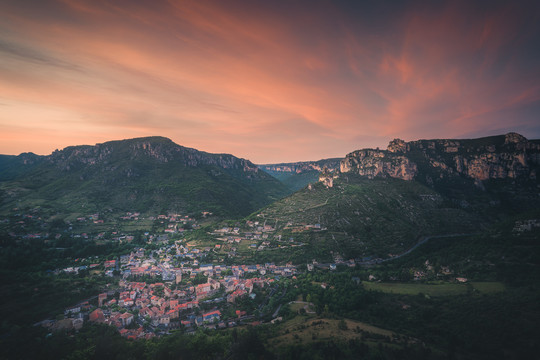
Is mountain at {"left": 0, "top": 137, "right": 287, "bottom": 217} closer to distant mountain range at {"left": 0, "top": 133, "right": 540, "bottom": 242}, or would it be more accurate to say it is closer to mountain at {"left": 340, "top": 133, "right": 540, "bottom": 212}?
distant mountain range at {"left": 0, "top": 133, "right": 540, "bottom": 242}

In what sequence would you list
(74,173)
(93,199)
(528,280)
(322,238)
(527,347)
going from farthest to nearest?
(74,173) → (93,199) → (322,238) → (528,280) → (527,347)

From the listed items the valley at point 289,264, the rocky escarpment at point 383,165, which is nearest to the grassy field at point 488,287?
the valley at point 289,264

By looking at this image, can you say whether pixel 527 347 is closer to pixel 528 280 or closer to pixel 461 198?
pixel 528 280

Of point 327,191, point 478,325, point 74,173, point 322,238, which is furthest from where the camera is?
point 74,173

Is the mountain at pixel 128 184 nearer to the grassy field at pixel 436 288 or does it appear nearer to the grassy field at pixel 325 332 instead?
the grassy field at pixel 436 288

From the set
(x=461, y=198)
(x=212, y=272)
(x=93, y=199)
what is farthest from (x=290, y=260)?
(x=93, y=199)

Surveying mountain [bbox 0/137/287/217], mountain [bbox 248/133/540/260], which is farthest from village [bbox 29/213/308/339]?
mountain [bbox 0/137/287/217]
